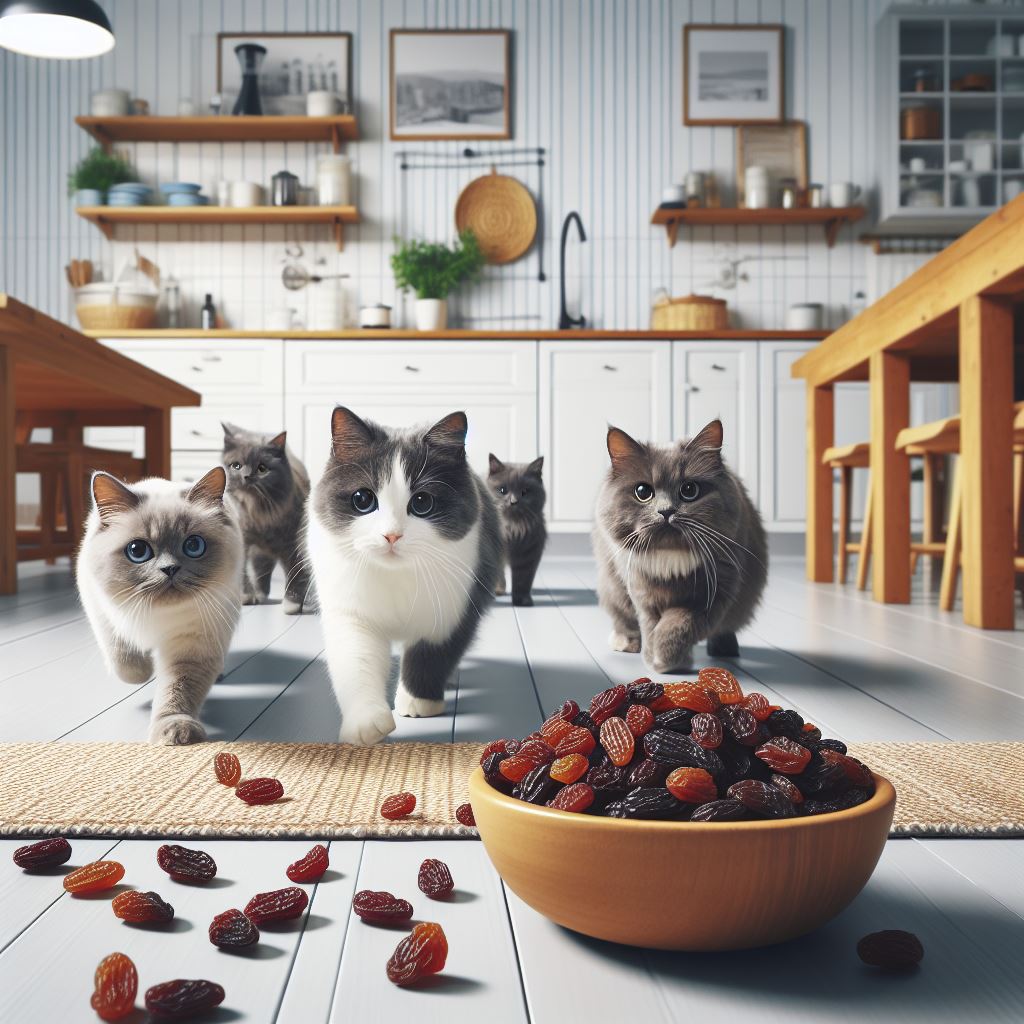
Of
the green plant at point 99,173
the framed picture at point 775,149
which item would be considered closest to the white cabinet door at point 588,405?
the framed picture at point 775,149

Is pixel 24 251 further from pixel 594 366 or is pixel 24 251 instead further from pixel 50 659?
pixel 50 659

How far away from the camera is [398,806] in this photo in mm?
1021

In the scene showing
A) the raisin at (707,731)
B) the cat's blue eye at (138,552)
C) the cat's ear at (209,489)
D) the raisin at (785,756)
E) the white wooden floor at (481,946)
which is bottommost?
the white wooden floor at (481,946)

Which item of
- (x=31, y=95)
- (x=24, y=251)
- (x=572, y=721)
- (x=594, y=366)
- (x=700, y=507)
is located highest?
(x=31, y=95)

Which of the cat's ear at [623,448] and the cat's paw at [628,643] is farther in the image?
the cat's paw at [628,643]

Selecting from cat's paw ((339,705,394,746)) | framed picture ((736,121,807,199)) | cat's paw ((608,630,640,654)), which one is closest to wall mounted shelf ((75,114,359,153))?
framed picture ((736,121,807,199))

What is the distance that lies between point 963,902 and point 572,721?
1.23 ft

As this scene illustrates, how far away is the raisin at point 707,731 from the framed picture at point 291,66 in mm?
5697

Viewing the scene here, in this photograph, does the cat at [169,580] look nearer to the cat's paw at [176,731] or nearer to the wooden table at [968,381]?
the cat's paw at [176,731]

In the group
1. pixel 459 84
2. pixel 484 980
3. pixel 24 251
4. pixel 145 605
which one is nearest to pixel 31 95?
pixel 24 251

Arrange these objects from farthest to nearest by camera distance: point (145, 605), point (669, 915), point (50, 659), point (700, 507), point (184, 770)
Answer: point (50, 659) → point (700, 507) → point (145, 605) → point (184, 770) → point (669, 915)

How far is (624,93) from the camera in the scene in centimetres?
580

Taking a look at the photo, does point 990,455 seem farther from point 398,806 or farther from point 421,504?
point 398,806

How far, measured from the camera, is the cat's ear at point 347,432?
142 cm
